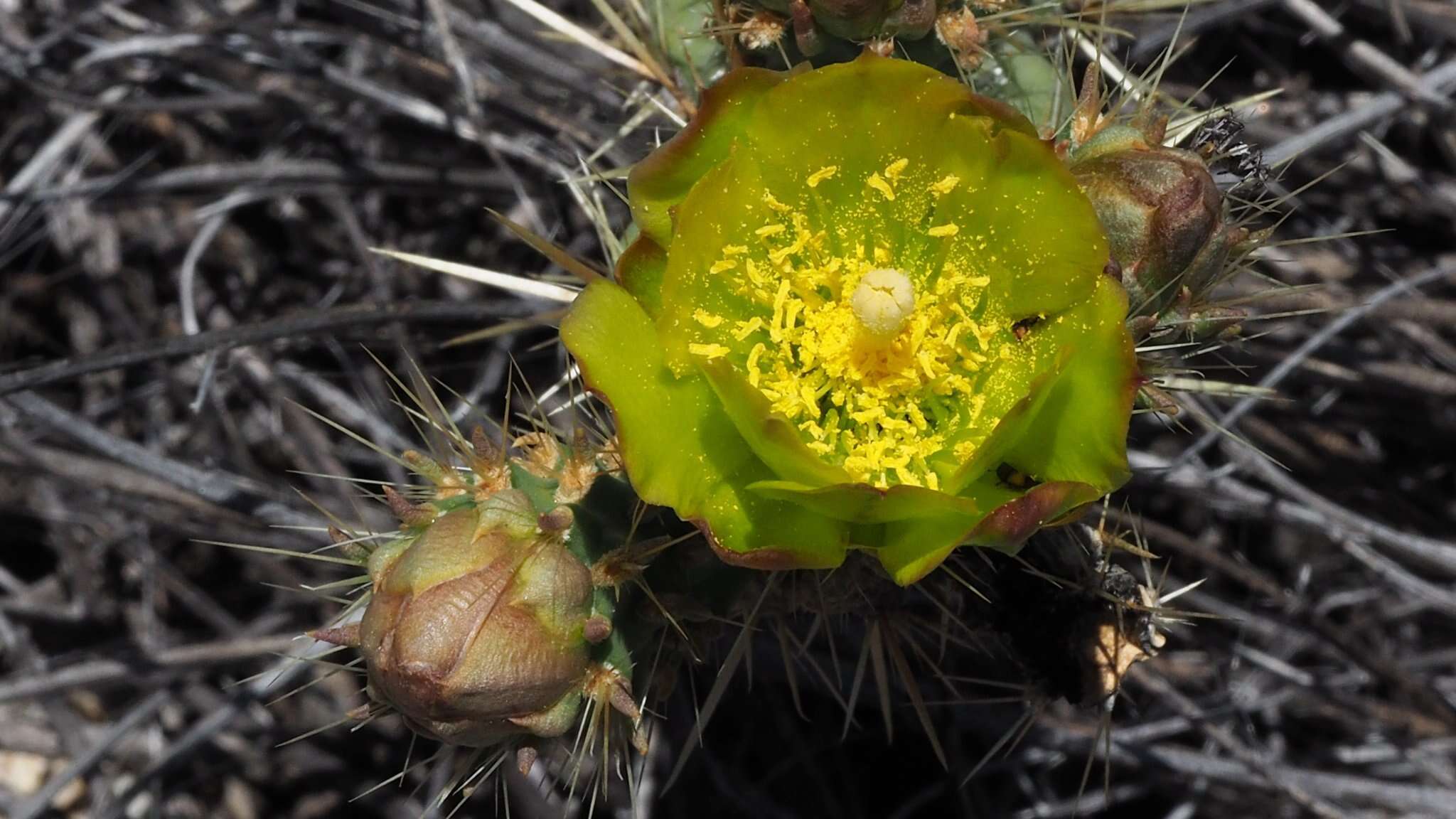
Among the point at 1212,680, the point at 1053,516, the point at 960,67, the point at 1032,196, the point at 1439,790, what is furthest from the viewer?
the point at 1212,680

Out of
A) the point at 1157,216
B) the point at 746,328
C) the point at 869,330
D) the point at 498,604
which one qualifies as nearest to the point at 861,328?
the point at 869,330

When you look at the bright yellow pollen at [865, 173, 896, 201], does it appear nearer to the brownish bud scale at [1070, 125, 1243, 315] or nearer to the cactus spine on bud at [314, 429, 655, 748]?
the brownish bud scale at [1070, 125, 1243, 315]

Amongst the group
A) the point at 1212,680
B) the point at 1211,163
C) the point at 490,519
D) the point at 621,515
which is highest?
the point at 1211,163

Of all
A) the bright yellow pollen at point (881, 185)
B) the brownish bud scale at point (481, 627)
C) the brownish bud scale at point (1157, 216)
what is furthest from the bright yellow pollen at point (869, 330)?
the brownish bud scale at point (481, 627)

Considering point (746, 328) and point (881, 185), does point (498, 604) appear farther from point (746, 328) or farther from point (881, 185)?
point (881, 185)

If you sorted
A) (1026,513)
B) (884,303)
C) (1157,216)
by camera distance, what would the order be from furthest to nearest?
(884,303), (1157,216), (1026,513)

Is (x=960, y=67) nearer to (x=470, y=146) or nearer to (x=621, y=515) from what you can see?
(x=621, y=515)

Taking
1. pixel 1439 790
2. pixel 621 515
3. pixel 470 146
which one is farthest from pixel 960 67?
pixel 1439 790
